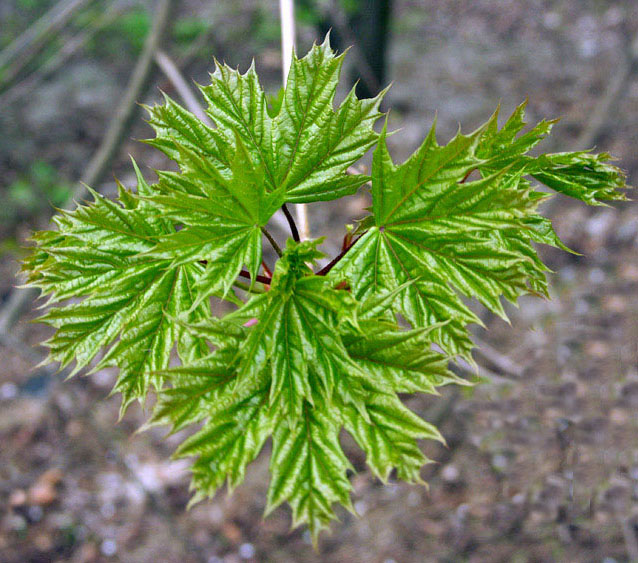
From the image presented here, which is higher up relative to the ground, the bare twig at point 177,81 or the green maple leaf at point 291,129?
the bare twig at point 177,81

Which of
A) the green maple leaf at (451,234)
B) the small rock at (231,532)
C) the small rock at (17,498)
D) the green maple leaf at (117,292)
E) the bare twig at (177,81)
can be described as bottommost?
the small rock at (17,498)

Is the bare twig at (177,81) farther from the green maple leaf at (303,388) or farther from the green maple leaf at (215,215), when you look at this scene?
the green maple leaf at (303,388)

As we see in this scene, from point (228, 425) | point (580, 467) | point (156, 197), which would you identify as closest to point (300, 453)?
point (228, 425)

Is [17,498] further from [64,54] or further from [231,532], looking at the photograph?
[64,54]

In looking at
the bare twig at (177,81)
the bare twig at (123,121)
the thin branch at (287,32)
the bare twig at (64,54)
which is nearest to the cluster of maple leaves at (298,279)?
the thin branch at (287,32)

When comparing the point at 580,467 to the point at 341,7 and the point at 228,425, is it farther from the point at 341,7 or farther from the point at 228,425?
the point at 341,7

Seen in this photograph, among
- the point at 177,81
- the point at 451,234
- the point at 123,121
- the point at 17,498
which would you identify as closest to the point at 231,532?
the point at 17,498

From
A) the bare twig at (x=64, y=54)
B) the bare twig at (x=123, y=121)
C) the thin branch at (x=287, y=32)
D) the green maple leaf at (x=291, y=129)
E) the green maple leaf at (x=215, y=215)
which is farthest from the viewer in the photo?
the bare twig at (x=64, y=54)

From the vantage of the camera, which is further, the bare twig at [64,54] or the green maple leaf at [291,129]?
the bare twig at [64,54]
